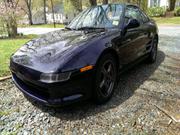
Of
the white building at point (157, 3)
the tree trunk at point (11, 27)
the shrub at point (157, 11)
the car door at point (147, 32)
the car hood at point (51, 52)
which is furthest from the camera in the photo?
the white building at point (157, 3)

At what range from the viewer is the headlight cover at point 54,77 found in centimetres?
228

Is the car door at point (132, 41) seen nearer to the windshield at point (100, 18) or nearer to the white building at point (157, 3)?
the windshield at point (100, 18)

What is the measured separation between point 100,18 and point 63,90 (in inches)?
69.7

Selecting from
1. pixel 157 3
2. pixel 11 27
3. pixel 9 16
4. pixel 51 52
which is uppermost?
pixel 157 3

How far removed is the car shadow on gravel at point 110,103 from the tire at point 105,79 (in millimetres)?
123

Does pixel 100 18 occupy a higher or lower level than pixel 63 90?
higher

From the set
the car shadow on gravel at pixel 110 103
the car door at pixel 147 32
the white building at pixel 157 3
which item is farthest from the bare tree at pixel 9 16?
the white building at pixel 157 3

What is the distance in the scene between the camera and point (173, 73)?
4.14 metres

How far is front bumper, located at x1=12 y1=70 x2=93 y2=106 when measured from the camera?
7.68ft

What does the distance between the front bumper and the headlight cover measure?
0.04 meters

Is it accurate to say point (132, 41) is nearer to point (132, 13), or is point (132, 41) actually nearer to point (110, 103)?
point (132, 13)

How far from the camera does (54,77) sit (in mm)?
2281

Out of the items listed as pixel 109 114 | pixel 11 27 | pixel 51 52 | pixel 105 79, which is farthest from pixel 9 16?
pixel 109 114

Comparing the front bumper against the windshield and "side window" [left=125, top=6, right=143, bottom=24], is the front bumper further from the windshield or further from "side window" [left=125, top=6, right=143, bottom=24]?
"side window" [left=125, top=6, right=143, bottom=24]
